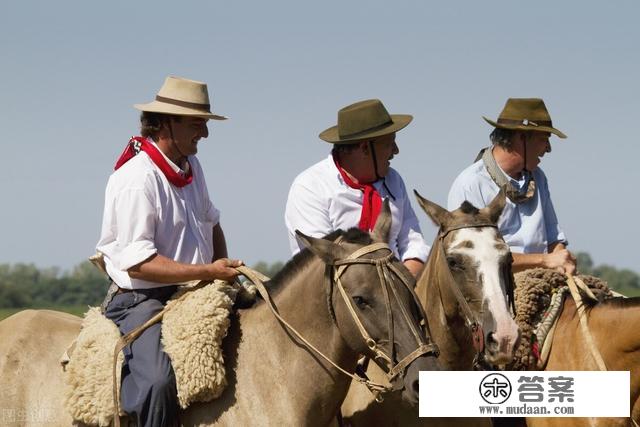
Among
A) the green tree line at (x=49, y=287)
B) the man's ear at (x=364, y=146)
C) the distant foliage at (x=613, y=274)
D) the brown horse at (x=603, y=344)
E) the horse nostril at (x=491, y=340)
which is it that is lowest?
the distant foliage at (x=613, y=274)

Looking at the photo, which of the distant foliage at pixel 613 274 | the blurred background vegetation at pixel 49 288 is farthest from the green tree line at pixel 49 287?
the distant foliage at pixel 613 274

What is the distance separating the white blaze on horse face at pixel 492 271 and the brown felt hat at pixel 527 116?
78.8 inches

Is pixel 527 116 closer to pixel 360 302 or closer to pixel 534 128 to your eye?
pixel 534 128

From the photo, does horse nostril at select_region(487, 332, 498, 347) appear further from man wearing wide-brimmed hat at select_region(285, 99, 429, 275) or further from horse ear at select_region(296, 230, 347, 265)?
man wearing wide-brimmed hat at select_region(285, 99, 429, 275)

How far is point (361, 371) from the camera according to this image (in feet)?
21.2

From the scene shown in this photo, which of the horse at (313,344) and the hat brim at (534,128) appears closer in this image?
the horse at (313,344)

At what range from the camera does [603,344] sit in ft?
25.2

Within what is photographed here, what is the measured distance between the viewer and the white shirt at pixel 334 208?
25.6 feet

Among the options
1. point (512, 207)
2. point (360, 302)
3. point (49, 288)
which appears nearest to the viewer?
point (360, 302)

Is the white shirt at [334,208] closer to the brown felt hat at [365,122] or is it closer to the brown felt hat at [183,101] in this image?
the brown felt hat at [365,122]

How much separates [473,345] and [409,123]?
1.83 metres

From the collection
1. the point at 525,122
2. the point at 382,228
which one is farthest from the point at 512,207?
the point at 382,228

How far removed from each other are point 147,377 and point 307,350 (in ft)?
3.28

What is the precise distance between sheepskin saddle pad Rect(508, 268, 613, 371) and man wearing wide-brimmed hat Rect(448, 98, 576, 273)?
9.6 inches
